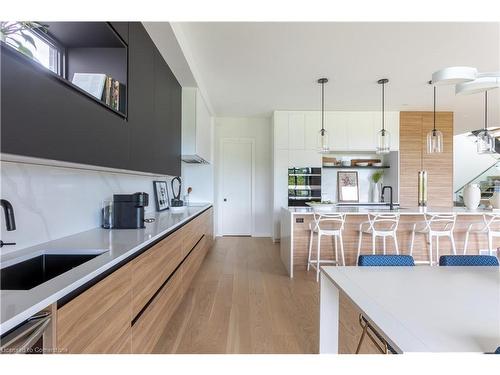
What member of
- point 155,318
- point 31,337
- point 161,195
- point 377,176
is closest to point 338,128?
point 377,176

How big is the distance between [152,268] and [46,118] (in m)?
1.15

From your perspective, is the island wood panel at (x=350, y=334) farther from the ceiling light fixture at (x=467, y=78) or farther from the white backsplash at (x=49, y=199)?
the white backsplash at (x=49, y=199)

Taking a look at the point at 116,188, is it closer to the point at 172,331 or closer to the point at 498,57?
the point at 172,331

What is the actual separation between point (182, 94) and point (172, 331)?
10.9 ft

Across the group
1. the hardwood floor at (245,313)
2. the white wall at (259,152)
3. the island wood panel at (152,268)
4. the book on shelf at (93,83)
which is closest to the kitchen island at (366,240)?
the hardwood floor at (245,313)

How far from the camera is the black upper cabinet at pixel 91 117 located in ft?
3.45

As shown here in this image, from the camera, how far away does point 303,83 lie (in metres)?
4.50

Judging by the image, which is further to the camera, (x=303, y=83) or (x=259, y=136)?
(x=259, y=136)

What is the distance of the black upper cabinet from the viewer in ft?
3.45

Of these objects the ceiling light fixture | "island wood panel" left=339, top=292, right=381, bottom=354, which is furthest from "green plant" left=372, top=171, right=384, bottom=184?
the ceiling light fixture

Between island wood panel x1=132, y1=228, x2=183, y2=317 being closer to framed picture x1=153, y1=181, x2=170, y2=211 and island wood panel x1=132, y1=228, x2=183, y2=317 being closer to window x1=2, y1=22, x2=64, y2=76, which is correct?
window x1=2, y1=22, x2=64, y2=76

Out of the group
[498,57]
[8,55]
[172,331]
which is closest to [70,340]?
[8,55]

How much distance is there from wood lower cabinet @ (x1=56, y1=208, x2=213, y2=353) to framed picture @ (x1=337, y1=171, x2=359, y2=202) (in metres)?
4.57
